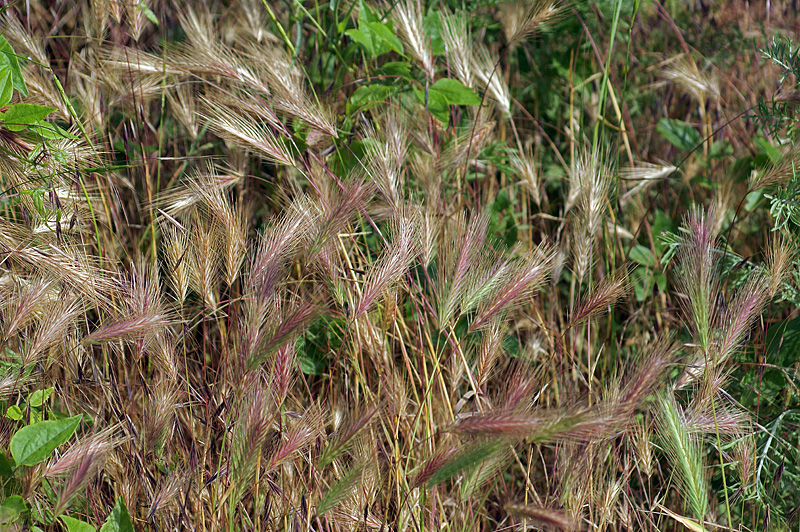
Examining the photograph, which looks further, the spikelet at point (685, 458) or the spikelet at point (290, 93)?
the spikelet at point (290, 93)

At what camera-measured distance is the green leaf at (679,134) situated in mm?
1936

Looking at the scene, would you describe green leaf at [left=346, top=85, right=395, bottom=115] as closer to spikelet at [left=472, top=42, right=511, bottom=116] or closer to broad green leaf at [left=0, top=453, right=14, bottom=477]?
spikelet at [left=472, top=42, right=511, bottom=116]

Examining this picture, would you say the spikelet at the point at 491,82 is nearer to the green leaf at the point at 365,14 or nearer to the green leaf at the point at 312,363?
the green leaf at the point at 365,14

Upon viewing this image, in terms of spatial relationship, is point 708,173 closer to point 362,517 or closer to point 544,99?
point 544,99

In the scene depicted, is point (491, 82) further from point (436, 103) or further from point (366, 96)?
point (366, 96)

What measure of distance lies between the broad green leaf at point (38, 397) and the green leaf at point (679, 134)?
178 centimetres

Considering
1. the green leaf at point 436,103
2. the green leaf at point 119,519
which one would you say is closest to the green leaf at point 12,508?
the green leaf at point 119,519

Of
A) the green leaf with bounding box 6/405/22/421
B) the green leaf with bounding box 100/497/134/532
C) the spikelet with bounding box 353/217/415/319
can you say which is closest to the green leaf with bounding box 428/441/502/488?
the spikelet with bounding box 353/217/415/319

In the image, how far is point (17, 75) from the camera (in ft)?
3.85

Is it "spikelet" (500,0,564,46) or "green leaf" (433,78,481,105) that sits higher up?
"spikelet" (500,0,564,46)

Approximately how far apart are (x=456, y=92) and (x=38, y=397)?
112 cm

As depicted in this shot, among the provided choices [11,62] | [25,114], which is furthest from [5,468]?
[11,62]

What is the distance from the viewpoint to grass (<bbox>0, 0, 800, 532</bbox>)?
3.61 feet

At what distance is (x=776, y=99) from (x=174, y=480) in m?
1.59
